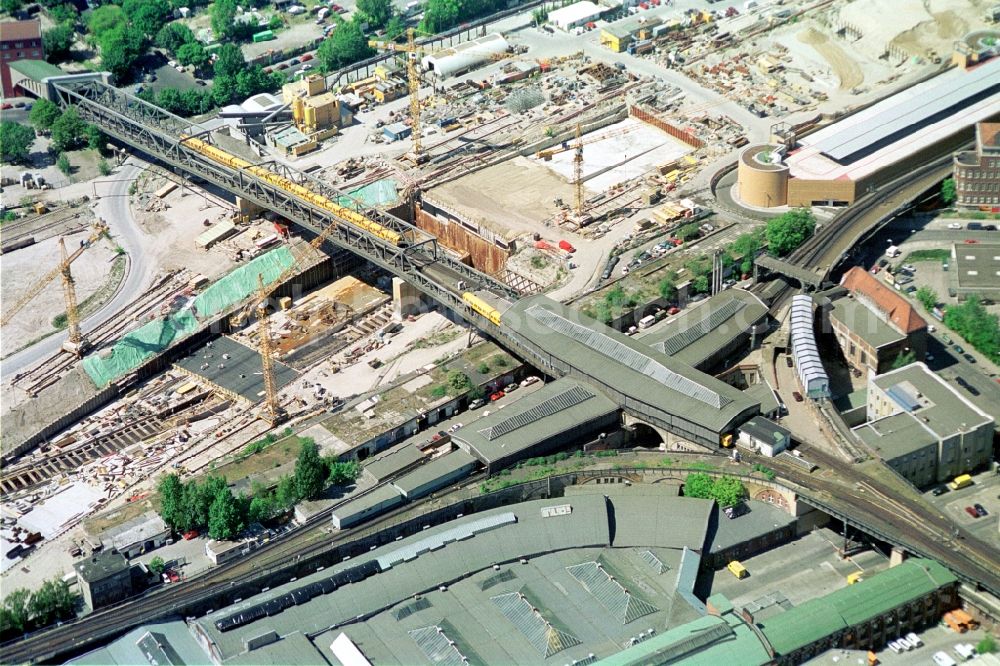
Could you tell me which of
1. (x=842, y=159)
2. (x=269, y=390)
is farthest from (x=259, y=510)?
(x=842, y=159)

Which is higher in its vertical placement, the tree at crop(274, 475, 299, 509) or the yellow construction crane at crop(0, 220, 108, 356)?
the yellow construction crane at crop(0, 220, 108, 356)

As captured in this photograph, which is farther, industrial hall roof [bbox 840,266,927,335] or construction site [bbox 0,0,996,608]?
industrial hall roof [bbox 840,266,927,335]

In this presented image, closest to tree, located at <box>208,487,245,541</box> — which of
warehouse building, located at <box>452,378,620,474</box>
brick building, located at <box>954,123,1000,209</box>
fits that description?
warehouse building, located at <box>452,378,620,474</box>

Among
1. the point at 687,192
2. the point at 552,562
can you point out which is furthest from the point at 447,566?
the point at 687,192

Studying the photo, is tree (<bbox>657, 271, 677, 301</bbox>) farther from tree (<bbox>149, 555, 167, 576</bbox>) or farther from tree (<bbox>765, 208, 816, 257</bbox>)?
tree (<bbox>149, 555, 167, 576</bbox>)

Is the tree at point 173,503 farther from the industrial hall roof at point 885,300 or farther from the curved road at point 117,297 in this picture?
the industrial hall roof at point 885,300

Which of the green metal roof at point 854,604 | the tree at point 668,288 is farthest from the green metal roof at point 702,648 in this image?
the tree at point 668,288

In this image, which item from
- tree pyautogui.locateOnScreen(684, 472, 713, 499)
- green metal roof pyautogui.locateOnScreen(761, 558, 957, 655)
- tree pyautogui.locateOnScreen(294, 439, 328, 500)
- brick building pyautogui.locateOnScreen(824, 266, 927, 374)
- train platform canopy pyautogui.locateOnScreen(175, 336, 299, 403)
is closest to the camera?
green metal roof pyautogui.locateOnScreen(761, 558, 957, 655)

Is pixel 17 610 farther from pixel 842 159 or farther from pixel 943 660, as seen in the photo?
pixel 842 159

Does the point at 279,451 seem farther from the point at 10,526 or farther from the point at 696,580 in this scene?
the point at 696,580
